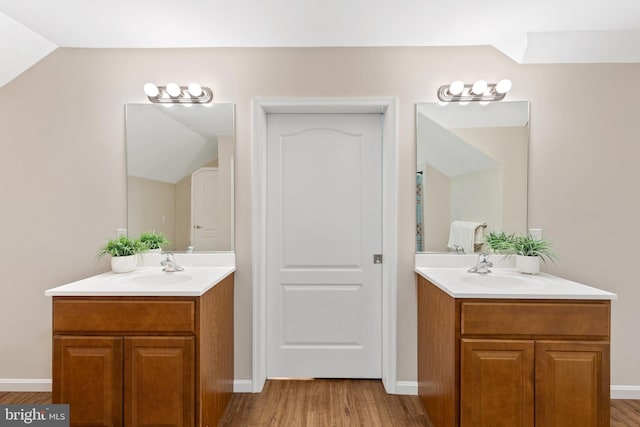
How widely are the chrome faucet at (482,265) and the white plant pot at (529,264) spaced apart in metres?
0.19

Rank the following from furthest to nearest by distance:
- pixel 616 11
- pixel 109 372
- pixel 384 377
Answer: pixel 384 377 → pixel 616 11 → pixel 109 372

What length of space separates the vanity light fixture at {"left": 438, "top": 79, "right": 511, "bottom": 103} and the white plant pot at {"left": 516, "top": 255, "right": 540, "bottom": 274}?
1050 millimetres

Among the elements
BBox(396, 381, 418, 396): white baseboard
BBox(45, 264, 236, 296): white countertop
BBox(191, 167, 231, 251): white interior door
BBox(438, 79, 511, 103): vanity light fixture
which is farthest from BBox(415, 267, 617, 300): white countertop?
BBox(191, 167, 231, 251): white interior door

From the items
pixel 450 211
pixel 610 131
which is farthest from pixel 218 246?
pixel 610 131

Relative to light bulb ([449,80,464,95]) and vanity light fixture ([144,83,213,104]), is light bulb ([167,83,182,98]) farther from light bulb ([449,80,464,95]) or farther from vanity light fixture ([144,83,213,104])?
light bulb ([449,80,464,95])

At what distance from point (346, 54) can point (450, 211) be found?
4.17 feet

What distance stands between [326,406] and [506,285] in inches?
52.3

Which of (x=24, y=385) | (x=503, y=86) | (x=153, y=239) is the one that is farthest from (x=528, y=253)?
(x=24, y=385)

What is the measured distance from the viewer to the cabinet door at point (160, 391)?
1.64 m

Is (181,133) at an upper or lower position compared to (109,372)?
upper

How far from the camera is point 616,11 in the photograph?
1.96 meters

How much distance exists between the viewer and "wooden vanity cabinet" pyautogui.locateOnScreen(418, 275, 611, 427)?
5.26 ft

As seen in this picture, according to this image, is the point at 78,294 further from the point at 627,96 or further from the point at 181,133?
the point at 627,96

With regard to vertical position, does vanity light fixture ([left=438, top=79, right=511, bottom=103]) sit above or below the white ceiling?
below
